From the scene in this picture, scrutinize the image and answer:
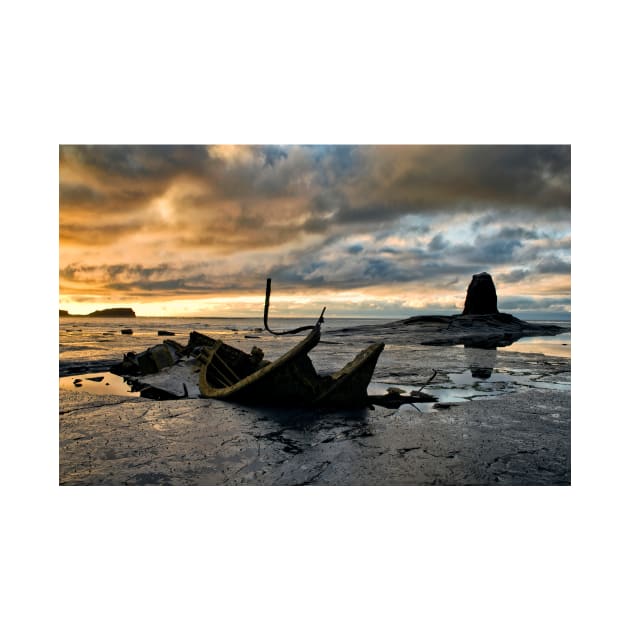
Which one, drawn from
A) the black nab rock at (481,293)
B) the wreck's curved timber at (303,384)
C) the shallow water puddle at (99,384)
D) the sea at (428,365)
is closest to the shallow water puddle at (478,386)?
the sea at (428,365)

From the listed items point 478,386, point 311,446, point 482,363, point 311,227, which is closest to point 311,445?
point 311,446

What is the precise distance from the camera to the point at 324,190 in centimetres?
627

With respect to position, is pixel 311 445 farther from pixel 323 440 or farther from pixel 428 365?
pixel 428 365

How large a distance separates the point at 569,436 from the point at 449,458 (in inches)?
85.4

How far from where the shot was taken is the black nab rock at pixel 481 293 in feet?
23.8

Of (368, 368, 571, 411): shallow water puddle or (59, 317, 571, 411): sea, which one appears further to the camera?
(59, 317, 571, 411): sea

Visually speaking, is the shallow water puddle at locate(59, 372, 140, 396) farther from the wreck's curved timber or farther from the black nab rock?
the black nab rock

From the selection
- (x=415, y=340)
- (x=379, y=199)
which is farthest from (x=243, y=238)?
(x=415, y=340)

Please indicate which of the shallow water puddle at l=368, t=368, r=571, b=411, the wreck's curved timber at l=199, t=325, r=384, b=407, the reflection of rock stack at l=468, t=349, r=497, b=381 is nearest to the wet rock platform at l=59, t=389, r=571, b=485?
the wreck's curved timber at l=199, t=325, r=384, b=407

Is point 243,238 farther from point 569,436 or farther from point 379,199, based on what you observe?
point 569,436

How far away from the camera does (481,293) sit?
852 cm

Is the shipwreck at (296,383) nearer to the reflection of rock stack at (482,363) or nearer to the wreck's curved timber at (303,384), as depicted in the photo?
the wreck's curved timber at (303,384)

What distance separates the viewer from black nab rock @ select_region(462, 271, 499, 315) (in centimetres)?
725

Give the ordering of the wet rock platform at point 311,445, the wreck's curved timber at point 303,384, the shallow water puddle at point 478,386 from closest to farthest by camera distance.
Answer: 1. the wet rock platform at point 311,445
2. the wreck's curved timber at point 303,384
3. the shallow water puddle at point 478,386
